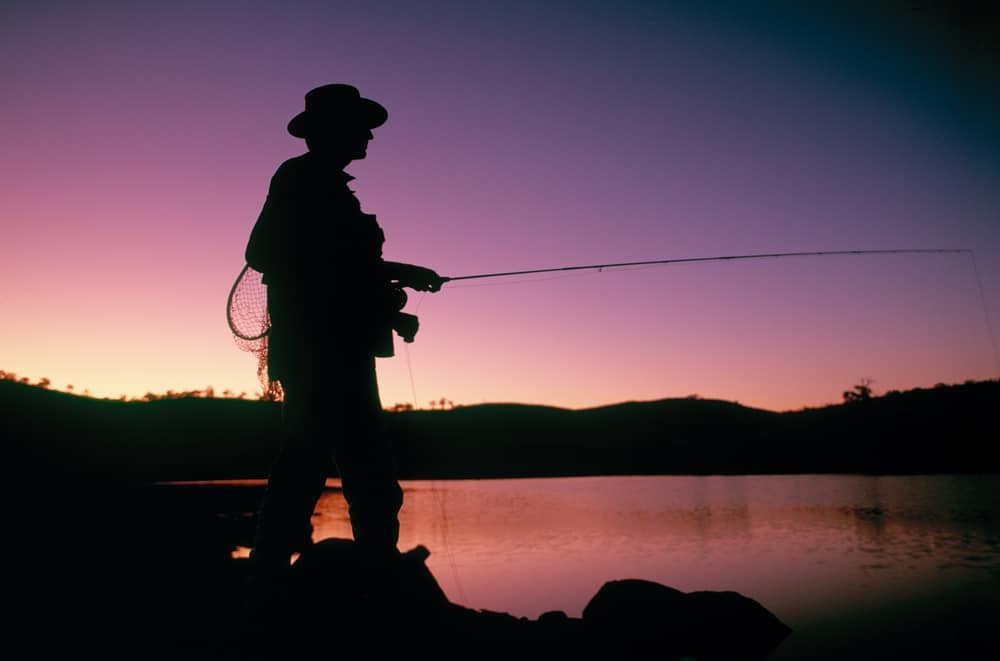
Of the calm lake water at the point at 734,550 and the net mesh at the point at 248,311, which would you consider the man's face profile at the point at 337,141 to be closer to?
the net mesh at the point at 248,311

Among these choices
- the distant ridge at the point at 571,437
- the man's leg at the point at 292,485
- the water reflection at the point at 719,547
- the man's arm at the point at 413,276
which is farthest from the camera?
the distant ridge at the point at 571,437

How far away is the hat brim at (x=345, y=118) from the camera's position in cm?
393

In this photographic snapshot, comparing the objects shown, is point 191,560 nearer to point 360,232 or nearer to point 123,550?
point 123,550

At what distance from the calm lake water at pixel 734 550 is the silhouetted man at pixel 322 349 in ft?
22.2

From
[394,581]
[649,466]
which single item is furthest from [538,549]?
[649,466]

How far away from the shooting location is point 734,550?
15852 millimetres

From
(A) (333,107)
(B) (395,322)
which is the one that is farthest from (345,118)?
(B) (395,322)

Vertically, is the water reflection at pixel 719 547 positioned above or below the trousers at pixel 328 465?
below

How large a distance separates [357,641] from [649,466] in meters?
75.7

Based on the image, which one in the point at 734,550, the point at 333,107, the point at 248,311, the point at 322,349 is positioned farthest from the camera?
the point at 734,550

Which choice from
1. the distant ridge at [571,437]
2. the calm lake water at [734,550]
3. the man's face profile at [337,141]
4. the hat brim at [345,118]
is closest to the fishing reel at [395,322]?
the man's face profile at [337,141]

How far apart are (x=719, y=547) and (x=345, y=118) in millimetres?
15461

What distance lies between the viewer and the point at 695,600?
715 centimetres

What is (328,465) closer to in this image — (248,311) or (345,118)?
(248,311)
